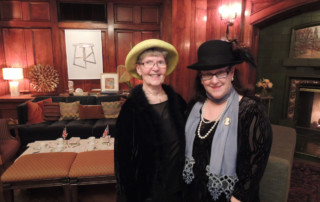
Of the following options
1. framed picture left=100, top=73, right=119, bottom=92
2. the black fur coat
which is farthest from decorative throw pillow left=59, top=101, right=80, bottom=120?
the black fur coat

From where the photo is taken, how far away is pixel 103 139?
115 inches

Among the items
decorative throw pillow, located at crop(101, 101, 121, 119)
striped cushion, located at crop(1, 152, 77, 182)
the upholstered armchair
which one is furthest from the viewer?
decorative throw pillow, located at crop(101, 101, 121, 119)

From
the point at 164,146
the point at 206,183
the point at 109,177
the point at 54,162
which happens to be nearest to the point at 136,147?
the point at 164,146

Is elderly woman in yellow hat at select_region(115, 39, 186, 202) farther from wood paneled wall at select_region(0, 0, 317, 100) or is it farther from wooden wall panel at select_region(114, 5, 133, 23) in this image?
wooden wall panel at select_region(114, 5, 133, 23)

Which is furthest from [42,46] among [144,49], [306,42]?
[306,42]

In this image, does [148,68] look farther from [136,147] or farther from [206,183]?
[206,183]

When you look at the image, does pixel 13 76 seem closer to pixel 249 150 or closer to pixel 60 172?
pixel 60 172

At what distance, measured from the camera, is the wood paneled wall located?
4.44 metres

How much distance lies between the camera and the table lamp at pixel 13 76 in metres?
4.67

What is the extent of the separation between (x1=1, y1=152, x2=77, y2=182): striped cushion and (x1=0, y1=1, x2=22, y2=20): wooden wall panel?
4.22m

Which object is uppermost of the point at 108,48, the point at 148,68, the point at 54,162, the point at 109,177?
the point at 108,48

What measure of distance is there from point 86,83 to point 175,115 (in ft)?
15.3

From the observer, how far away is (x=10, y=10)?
4934 mm

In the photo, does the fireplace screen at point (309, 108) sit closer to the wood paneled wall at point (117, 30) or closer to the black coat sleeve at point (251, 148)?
the wood paneled wall at point (117, 30)
